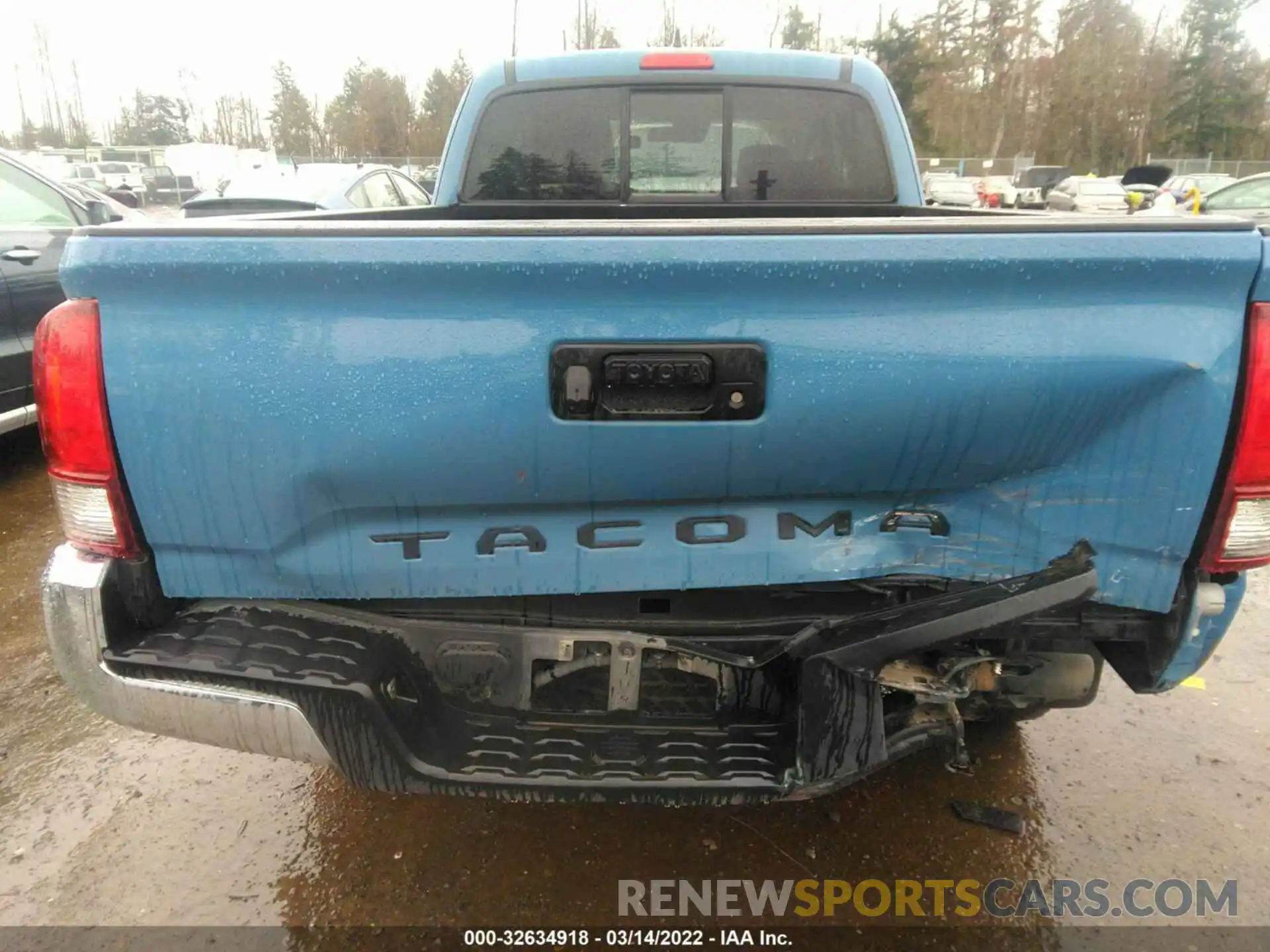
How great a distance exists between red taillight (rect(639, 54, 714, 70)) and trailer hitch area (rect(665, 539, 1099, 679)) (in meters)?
2.55

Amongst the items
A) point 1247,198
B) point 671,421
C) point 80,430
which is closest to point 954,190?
point 1247,198

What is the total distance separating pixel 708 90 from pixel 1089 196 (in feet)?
83.1

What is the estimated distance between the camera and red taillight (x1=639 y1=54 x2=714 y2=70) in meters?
3.46

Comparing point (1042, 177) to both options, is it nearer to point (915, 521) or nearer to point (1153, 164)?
point (1153, 164)

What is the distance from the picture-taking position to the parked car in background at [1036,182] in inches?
1179

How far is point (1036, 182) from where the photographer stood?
1316 inches

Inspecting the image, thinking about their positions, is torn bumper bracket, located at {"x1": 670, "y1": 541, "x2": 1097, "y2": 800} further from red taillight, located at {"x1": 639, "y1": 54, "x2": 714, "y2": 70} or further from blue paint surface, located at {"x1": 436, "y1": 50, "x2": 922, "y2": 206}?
red taillight, located at {"x1": 639, "y1": 54, "x2": 714, "y2": 70}

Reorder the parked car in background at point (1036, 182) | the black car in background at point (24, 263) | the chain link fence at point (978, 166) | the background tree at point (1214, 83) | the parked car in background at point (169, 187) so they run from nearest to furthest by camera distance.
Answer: the black car in background at point (24, 263), the parked car in background at point (1036, 182), the parked car in background at point (169, 187), the chain link fence at point (978, 166), the background tree at point (1214, 83)

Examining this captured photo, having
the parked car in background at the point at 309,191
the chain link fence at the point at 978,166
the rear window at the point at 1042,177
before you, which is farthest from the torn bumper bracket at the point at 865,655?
the chain link fence at the point at 978,166

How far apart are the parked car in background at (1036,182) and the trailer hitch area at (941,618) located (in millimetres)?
31292

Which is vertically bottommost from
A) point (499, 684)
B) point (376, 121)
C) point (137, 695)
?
point (499, 684)

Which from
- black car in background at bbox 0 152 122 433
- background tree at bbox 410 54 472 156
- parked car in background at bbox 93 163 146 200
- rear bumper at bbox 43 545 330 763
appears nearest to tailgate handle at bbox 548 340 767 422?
rear bumper at bbox 43 545 330 763

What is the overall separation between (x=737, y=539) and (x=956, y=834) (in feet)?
4.63

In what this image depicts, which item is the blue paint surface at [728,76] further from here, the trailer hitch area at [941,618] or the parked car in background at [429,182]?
the trailer hitch area at [941,618]
